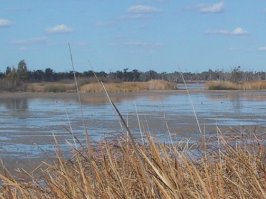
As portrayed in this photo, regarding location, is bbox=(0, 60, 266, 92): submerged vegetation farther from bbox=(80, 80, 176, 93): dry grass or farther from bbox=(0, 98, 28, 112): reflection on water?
bbox=(0, 98, 28, 112): reflection on water

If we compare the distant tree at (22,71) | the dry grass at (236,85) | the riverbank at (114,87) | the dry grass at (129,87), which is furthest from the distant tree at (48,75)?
the dry grass at (236,85)

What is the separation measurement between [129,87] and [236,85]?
9.99m

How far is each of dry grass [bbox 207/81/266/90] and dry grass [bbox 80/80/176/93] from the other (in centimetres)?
357

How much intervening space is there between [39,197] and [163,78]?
182ft

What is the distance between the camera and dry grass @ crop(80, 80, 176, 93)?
5150cm

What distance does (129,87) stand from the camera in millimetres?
53406

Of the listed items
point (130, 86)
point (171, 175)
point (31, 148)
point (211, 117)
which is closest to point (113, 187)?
point (171, 175)

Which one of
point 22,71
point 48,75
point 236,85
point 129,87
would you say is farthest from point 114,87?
point 48,75

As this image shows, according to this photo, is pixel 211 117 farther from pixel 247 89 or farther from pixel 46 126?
pixel 247 89

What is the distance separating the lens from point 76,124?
1881cm

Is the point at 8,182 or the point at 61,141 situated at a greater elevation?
the point at 8,182

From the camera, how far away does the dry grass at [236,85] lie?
5491cm

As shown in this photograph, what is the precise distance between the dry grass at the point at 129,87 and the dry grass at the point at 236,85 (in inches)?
141

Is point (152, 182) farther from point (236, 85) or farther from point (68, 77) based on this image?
point (68, 77)
